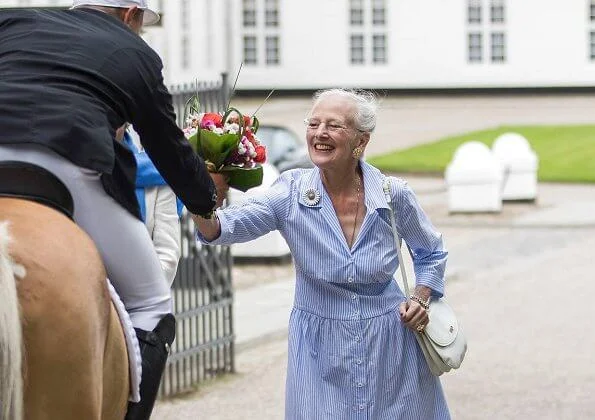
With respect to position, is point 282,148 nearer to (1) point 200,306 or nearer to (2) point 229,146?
(1) point 200,306

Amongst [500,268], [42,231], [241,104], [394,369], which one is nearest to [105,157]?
[42,231]

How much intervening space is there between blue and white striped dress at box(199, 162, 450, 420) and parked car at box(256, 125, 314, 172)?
1565 cm

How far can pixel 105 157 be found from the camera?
4367 millimetres

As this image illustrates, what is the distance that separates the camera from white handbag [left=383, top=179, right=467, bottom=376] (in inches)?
228

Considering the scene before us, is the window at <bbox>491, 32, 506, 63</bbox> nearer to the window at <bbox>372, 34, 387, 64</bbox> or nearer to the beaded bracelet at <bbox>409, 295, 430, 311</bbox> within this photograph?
the window at <bbox>372, 34, 387, 64</bbox>

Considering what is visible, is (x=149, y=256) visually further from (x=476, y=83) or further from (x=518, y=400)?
(x=476, y=83)

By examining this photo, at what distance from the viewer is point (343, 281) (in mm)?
5754

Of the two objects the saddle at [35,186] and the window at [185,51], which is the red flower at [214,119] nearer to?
the saddle at [35,186]

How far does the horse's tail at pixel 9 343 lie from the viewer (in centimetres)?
384

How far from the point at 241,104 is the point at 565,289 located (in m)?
30.9

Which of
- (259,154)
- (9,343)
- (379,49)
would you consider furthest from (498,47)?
(9,343)

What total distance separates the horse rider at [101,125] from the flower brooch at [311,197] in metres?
1.02

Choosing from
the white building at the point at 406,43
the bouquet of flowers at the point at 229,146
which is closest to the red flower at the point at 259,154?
the bouquet of flowers at the point at 229,146

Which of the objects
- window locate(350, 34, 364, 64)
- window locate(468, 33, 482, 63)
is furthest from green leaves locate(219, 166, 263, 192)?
window locate(350, 34, 364, 64)
